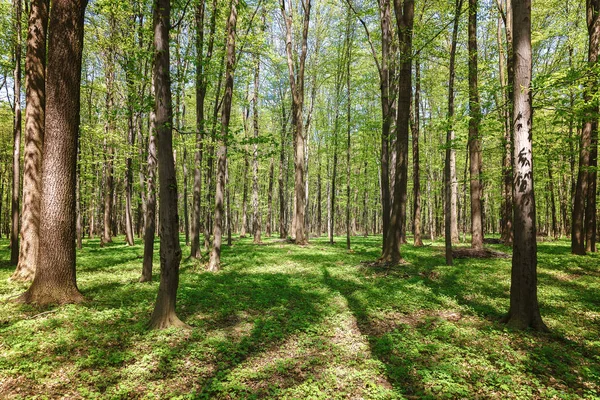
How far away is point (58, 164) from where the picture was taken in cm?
657

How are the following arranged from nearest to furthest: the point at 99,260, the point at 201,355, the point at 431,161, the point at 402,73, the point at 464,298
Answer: the point at 201,355, the point at 464,298, the point at 402,73, the point at 99,260, the point at 431,161

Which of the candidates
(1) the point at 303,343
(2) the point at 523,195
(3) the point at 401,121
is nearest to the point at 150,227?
(1) the point at 303,343

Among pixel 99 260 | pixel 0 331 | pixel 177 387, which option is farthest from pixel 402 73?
pixel 99 260

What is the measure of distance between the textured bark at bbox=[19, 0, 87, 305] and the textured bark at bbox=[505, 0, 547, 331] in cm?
998

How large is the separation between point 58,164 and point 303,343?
6.73 meters

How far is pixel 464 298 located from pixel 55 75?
11.9 m

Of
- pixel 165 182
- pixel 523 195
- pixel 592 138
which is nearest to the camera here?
pixel 165 182

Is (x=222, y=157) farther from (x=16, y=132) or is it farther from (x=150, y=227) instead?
(x=16, y=132)

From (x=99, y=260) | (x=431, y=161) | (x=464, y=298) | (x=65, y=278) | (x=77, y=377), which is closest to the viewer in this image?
(x=77, y=377)

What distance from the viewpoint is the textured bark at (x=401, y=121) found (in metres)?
11.8

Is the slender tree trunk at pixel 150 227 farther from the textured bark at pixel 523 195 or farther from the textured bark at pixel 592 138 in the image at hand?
the textured bark at pixel 592 138

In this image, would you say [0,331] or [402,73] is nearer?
[0,331]

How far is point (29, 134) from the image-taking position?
8.52 metres

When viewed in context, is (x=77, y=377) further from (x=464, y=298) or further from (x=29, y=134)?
(x=464, y=298)
